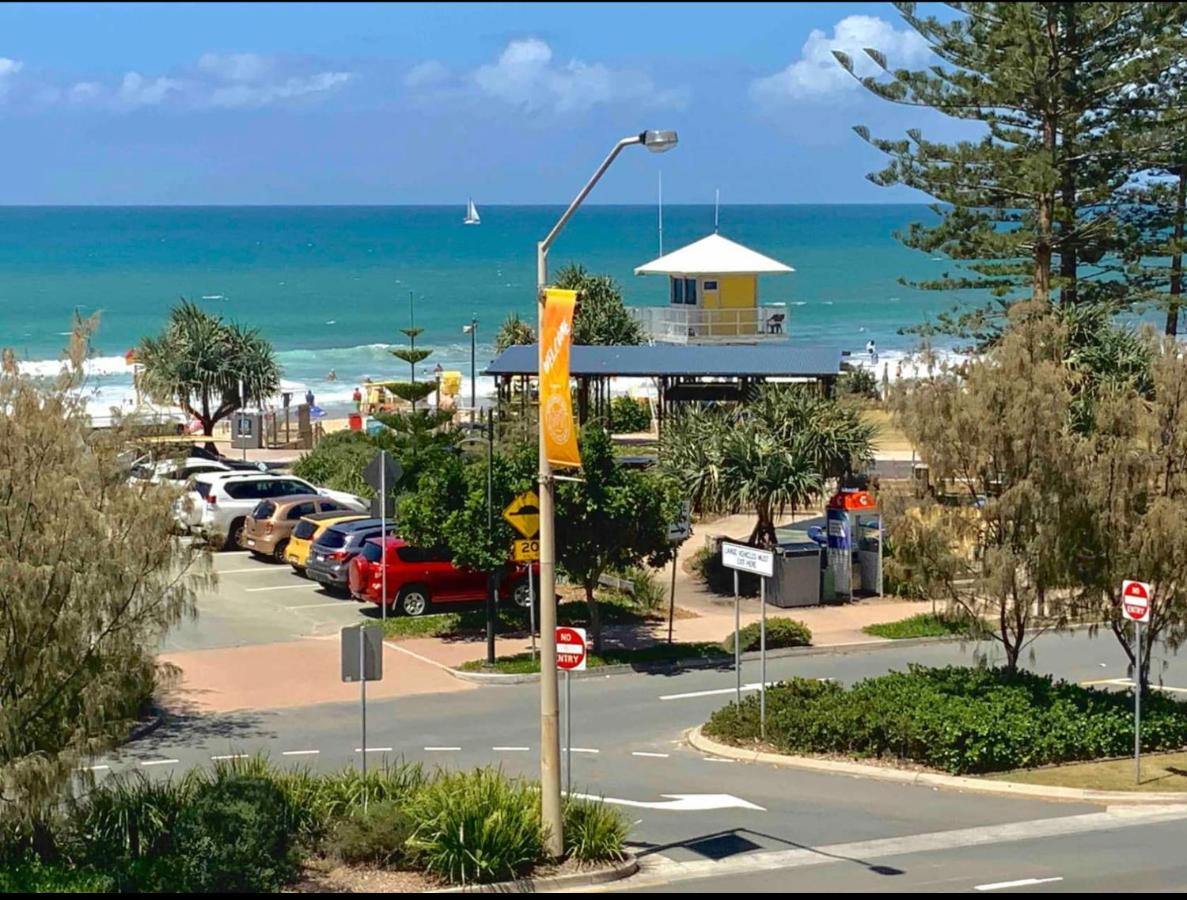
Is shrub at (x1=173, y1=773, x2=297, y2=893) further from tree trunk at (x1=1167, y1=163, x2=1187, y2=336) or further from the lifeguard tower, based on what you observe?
the lifeguard tower

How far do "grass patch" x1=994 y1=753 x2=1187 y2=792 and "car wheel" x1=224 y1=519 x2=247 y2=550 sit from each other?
18.7 m

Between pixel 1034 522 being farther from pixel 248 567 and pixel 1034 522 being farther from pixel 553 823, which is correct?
pixel 248 567

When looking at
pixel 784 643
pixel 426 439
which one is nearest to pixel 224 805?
pixel 784 643

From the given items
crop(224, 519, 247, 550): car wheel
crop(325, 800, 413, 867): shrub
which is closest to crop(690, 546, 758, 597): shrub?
crop(224, 519, 247, 550): car wheel

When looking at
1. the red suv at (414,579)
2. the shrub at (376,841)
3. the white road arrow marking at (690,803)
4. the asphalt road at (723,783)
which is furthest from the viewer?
the red suv at (414,579)

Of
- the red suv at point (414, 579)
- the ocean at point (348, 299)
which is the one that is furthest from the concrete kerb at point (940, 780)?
the ocean at point (348, 299)

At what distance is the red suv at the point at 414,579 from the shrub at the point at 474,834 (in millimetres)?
12940

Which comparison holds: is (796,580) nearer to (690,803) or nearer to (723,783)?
(723,783)

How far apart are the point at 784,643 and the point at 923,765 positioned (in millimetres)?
7035

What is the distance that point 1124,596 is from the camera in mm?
19219

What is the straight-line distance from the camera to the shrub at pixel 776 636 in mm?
26797

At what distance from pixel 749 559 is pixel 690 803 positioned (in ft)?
12.3

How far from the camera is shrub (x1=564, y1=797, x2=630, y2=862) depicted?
15.4 meters

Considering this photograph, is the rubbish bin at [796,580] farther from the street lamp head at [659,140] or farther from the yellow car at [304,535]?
the street lamp head at [659,140]
